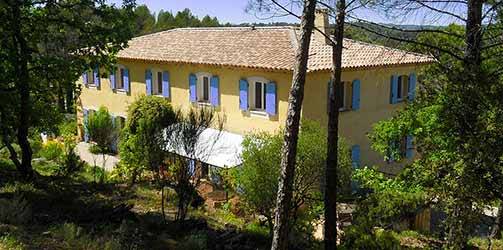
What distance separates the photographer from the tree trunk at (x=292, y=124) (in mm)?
9078

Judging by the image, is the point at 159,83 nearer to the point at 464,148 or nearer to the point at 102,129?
the point at 102,129

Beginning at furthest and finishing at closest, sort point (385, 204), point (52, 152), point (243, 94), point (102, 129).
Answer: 1. point (102, 129)
2. point (52, 152)
3. point (243, 94)
4. point (385, 204)

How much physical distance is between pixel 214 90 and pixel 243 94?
2238mm

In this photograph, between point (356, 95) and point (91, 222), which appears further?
point (356, 95)

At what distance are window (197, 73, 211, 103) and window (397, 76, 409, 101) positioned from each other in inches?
409

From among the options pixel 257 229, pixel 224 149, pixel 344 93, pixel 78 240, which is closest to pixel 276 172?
pixel 257 229

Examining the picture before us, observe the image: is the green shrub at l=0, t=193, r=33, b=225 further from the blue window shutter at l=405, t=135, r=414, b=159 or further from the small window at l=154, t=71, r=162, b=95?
the small window at l=154, t=71, r=162, b=95

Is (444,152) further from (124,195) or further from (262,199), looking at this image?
(124,195)

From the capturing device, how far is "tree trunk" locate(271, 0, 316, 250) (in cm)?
908

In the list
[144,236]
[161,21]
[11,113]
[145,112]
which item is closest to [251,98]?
[145,112]

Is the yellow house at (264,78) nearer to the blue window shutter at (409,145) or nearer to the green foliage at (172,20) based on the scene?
the blue window shutter at (409,145)

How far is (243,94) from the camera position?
2452 centimetres

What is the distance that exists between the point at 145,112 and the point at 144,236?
16.5 metres

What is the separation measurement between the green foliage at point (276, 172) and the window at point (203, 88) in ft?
38.8
